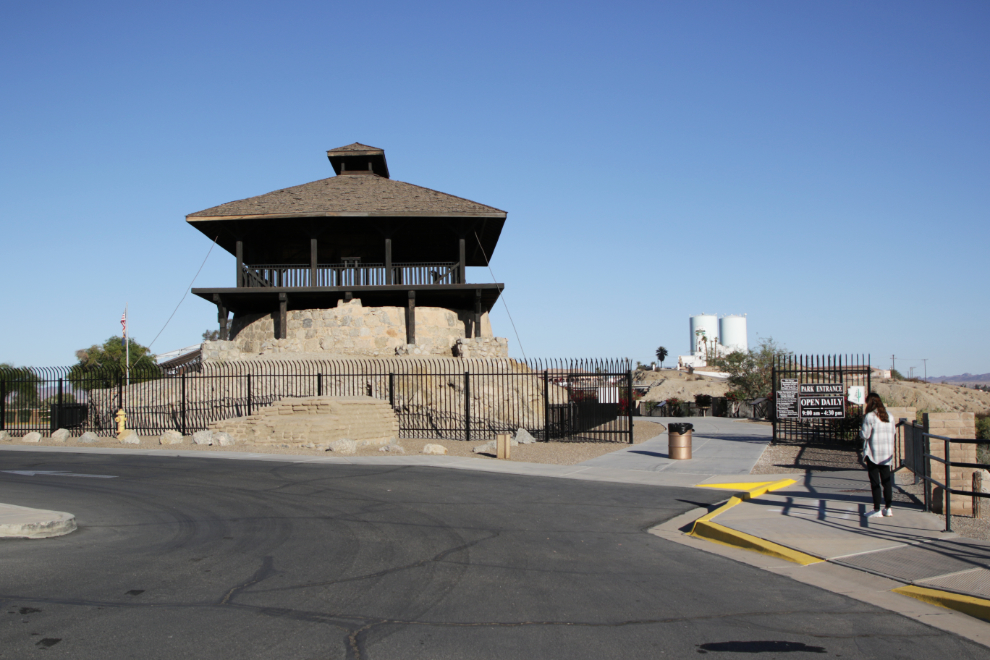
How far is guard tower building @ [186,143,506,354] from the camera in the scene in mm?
30781

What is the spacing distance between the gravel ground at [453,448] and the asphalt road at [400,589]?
7032 millimetres

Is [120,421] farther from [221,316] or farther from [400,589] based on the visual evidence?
[400,589]

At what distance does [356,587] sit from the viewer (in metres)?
6.23

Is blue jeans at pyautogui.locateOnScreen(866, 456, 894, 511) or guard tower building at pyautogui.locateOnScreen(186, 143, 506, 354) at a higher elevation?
guard tower building at pyautogui.locateOnScreen(186, 143, 506, 354)

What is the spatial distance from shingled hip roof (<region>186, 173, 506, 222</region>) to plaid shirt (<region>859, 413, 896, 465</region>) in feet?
74.7

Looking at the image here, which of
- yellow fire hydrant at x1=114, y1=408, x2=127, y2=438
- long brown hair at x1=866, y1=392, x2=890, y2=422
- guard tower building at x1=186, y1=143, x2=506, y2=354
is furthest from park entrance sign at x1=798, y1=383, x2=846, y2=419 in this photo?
yellow fire hydrant at x1=114, y1=408, x2=127, y2=438

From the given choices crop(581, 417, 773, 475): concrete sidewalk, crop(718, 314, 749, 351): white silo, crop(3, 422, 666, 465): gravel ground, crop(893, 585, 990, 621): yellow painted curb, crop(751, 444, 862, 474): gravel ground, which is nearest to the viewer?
crop(893, 585, 990, 621): yellow painted curb

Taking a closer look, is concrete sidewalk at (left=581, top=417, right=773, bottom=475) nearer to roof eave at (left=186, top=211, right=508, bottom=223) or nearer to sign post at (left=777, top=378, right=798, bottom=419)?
sign post at (left=777, top=378, right=798, bottom=419)

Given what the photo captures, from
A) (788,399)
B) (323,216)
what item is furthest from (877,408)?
(323,216)

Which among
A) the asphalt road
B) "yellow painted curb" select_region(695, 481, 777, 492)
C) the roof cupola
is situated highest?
the roof cupola

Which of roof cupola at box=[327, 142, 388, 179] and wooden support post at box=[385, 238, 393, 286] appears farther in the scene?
roof cupola at box=[327, 142, 388, 179]

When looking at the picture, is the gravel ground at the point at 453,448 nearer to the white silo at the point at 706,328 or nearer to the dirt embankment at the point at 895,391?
the dirt embankment at the point at 895,391

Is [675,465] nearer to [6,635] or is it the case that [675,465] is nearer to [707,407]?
[6,635]

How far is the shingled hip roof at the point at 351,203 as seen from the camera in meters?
30.7
